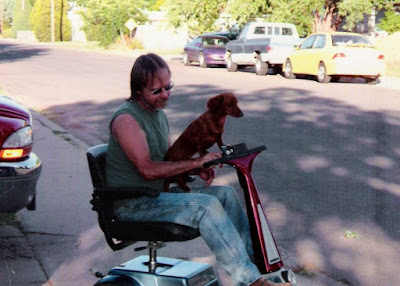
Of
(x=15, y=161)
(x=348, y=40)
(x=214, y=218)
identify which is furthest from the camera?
(x=348, y=40)

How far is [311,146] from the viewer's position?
10984 mm

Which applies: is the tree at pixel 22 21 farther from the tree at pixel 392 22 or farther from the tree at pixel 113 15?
the tree at pixel 392 22

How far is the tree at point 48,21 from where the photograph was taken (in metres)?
77.2

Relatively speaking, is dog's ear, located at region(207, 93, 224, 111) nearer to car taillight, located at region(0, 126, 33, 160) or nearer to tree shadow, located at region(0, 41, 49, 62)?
car taillight, located at region(0, 126, 33, 160)

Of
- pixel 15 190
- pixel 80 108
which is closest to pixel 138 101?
pixel 15 190

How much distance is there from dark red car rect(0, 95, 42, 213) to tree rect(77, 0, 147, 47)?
51254mm

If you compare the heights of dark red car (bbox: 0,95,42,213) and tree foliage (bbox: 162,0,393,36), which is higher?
dark red car (bbox: 0,95,42,213)

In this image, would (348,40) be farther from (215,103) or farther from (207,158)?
(207,158)

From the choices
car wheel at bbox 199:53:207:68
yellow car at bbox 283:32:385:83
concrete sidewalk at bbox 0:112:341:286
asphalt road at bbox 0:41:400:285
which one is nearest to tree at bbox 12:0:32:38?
car wheel at bbox 199:53:207:68

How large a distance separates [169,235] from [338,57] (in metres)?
19.0

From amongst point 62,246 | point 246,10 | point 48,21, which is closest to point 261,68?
point 246,10

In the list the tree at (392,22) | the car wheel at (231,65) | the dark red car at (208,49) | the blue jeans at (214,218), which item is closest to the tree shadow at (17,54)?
the dark red car at (208,49)

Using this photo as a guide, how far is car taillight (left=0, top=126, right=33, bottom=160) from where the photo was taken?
540 centimetres

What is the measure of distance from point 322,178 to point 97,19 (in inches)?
2101
